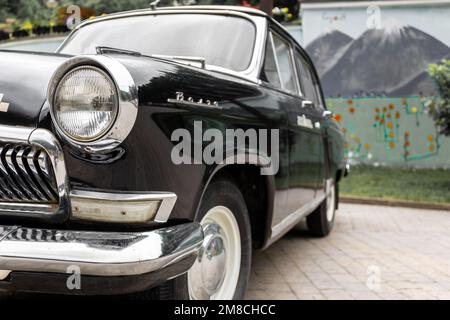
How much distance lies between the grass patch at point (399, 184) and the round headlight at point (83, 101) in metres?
6.05

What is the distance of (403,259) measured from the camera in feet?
12.8

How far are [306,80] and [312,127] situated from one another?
77cm

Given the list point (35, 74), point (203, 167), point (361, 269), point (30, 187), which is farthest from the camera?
point (361, 269)

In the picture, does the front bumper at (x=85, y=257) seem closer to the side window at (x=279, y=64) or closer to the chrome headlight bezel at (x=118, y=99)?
the chrome headlight bezel at (x=118, y=99)

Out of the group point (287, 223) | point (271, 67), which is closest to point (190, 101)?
point (271, 67)

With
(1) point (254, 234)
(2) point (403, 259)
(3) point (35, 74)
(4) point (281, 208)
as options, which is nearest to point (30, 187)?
(3) point (35, 74)

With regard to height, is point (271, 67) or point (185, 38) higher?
point (185, 38)

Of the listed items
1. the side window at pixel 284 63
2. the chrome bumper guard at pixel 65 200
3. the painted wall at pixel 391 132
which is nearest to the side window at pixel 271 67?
the side window at pixel 284 63

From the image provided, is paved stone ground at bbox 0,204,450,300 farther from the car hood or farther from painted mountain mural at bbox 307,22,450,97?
painted mountain mural at bbox 307,22,450,97

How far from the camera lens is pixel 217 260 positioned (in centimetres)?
229

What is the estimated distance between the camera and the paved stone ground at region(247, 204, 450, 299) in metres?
3.12

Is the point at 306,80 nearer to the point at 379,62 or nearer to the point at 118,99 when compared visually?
the point at 118,99
